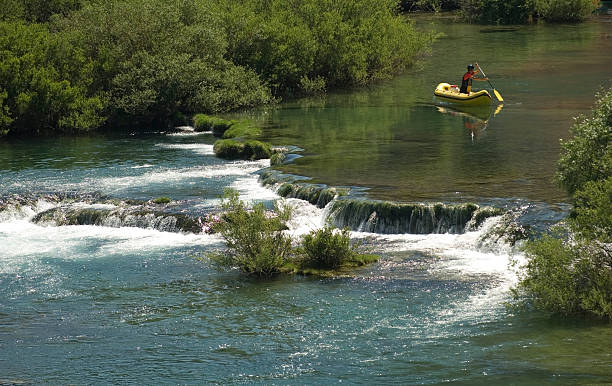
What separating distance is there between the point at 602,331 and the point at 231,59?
35.0 meters

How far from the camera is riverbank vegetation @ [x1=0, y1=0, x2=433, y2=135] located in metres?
43.6

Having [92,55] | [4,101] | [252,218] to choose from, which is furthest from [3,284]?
[92,55]

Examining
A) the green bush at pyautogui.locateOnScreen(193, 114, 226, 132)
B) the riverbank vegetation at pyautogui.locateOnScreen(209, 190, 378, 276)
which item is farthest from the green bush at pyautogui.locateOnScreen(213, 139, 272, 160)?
the riverbank vegetation at pyautogui.locateOnScreen(209, 190, 378, 276)

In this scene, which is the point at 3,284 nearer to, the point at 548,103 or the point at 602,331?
the point at 602,331

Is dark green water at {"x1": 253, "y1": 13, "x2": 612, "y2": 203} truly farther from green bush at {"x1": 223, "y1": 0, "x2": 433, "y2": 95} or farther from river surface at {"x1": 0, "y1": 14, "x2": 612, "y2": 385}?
green bush at {"x1": 223, "y1": 0, "x2": 433, "y2": 95}

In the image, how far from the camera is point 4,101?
140ft

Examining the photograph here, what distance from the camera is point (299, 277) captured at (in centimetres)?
2236

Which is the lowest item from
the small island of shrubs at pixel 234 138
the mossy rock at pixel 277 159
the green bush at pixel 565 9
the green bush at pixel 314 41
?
the mossy rock at pixel 277 159

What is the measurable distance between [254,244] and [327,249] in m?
1.82

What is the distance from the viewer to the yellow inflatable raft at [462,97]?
43000mm

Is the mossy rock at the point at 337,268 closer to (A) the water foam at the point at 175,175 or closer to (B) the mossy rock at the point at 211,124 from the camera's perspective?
(A) the water foam at the point at 175,175

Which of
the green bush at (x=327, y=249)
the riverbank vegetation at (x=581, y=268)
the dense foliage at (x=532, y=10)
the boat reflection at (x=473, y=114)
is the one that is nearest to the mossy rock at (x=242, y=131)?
the boat reflection at (x=473, y=114)

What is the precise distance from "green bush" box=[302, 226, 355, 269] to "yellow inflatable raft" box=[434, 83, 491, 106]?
72.2 feet

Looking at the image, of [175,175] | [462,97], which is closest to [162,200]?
[175,175]
